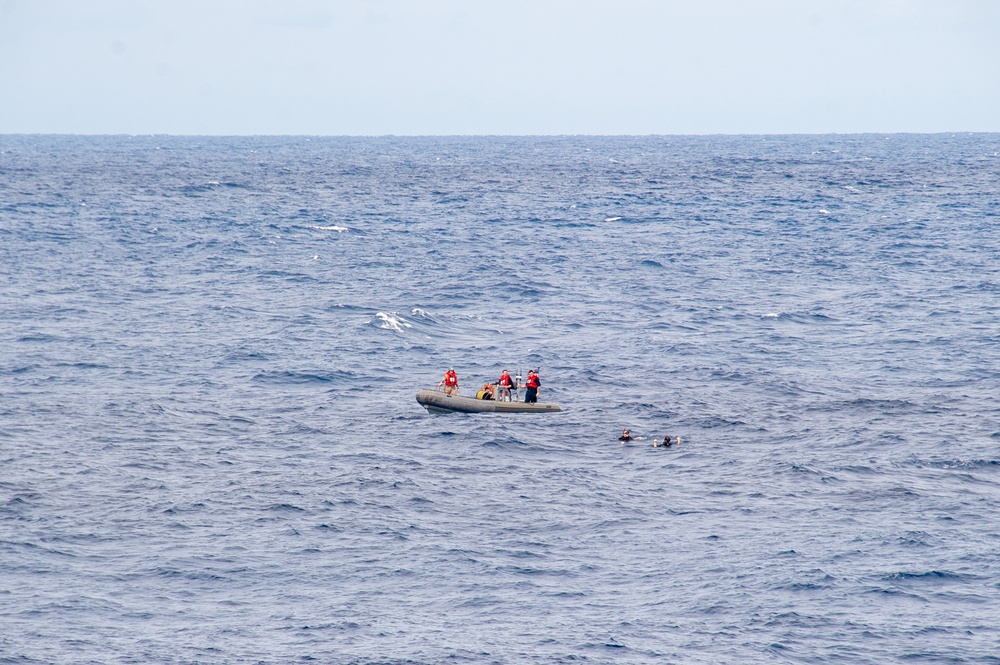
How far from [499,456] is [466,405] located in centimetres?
509

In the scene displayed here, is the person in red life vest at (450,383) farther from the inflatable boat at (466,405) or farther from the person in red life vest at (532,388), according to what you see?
the person in red life vest at (532,388)

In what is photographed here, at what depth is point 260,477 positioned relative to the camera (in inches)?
1331

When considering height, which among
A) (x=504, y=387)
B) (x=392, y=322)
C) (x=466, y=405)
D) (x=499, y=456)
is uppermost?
(x=392, y=322)

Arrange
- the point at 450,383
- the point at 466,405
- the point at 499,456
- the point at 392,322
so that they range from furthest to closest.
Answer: the point at 392,322, the point at 450,383, the point at 466,405, the point at 499,456

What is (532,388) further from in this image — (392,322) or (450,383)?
(392,322)

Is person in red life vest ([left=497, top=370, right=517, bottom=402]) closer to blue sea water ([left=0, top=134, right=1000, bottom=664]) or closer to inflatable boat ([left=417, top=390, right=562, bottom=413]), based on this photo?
inflatable boat ([left=417, top=390, right=562, bottom=413])

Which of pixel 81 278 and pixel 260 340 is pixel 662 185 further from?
pixel 260 340

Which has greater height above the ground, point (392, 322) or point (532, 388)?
point (392, 322)

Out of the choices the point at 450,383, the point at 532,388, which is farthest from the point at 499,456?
the point at 450,383

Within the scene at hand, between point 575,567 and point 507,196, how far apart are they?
316 ft

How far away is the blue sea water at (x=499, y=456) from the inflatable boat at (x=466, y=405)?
35cm

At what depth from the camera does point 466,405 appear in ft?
135

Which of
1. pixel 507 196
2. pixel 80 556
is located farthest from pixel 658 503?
pixel 507 196

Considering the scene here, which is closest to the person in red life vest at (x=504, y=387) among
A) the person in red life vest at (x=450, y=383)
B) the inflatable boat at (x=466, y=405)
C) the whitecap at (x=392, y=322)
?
the inflatable boat at (x=466, y=405)
